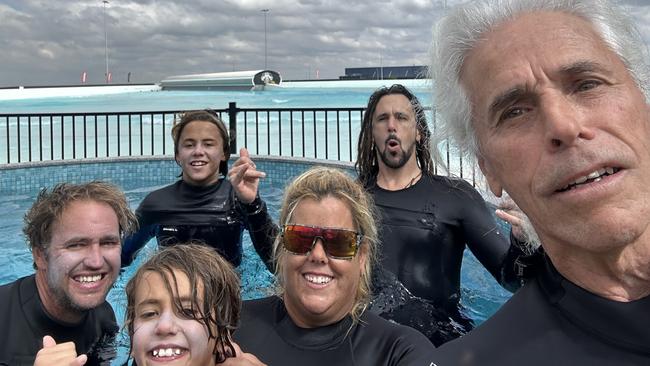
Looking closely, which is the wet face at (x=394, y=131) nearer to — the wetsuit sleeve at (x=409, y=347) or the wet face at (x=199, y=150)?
the wet face at (x=199, y=150)

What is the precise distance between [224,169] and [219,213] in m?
0.55

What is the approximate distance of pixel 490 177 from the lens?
1205 millimetres

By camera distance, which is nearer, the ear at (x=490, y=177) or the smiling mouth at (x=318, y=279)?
the ear at (x=490, y=177)

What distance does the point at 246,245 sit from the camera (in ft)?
20.5

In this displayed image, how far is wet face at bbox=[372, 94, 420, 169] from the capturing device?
10.2 ft

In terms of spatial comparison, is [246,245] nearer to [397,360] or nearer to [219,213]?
[219,213]

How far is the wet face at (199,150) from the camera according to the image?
3617 mm

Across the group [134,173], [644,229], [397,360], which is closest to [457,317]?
[397,360]

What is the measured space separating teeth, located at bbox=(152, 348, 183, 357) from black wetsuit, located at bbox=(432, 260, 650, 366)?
882 mm

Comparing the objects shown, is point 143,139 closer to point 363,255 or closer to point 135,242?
point 135,242

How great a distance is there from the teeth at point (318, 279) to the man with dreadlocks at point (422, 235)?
1.02 m

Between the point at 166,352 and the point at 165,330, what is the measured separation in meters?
0.08

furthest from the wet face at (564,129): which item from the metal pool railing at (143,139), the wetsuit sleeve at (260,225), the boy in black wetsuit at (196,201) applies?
the metal pool railing at (143,139)

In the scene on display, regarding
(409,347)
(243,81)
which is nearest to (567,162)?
(409,347)
